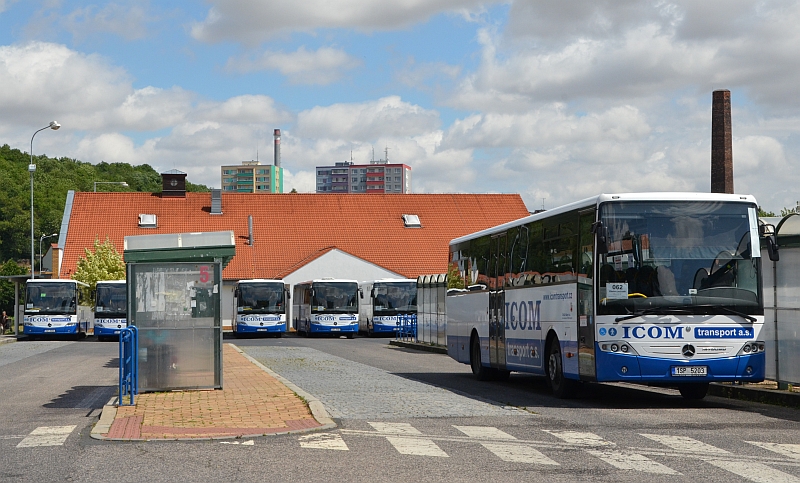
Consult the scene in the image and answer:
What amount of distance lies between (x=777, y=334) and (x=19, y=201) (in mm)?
109278

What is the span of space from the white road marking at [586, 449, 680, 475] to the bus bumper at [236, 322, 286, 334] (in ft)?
144

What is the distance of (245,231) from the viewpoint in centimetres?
7488

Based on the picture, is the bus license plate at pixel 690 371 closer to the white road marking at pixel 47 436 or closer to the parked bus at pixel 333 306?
the white road marking at pixel 47 436

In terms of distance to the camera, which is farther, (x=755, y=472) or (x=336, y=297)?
(x=336, y=297)

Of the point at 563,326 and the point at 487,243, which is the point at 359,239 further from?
the point at 563,326

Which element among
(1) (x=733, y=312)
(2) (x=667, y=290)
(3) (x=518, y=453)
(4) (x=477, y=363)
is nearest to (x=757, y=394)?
(1) (x=733, y=312)

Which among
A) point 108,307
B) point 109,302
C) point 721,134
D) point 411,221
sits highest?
point 721,134

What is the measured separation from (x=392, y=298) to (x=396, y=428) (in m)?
43.2

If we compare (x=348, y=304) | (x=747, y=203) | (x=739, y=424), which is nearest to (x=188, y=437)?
(x=739, y=424)

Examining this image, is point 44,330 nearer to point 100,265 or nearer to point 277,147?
point 100,265

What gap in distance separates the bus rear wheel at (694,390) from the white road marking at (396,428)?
5.68 m

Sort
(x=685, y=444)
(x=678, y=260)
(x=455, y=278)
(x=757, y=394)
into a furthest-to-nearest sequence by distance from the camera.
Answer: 1. (x=455, y=278)
2. (x=757, y=394)
3. (x=678, y=260)
4. (x=685, y=444)

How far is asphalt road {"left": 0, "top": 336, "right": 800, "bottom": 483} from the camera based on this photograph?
9.59 metres

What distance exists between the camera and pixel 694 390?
16969 mm
